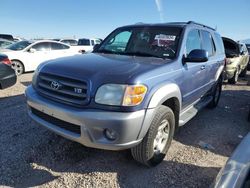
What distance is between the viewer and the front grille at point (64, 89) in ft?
9.23

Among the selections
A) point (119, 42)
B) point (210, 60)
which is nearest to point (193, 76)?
point (210, 60)

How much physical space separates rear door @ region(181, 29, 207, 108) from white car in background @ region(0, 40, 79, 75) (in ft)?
24.6

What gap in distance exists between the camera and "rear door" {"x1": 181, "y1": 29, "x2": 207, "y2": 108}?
12.4 ft

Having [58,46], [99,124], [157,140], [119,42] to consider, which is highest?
[119,42]

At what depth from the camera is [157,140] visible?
10.9 feet

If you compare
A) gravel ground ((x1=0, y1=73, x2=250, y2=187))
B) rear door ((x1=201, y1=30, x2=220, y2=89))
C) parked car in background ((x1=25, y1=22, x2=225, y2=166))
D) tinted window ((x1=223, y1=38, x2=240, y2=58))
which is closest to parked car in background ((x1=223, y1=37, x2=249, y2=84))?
tinted window ((x1=223, y1=38, x2=240, y2=58))

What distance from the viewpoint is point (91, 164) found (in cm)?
336

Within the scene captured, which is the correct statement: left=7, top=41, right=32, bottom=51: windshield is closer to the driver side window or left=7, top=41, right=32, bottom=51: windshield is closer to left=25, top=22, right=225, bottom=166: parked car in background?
the driver side window

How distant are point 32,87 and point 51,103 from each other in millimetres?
679

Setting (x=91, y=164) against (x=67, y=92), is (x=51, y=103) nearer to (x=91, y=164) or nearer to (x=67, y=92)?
(x=67, y=92)

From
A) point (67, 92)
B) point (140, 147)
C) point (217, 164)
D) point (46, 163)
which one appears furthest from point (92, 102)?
point (217, 164)

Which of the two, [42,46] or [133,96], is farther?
[42,46]

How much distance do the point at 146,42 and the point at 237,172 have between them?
269cm

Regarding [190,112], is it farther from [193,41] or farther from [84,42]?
[84,42]
